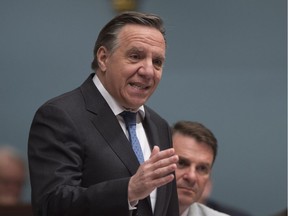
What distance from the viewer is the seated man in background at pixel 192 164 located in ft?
6.03

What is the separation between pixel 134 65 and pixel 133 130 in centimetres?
15

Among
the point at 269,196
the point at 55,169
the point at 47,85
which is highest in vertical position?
the point at 55,169

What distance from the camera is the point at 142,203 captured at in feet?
4.52

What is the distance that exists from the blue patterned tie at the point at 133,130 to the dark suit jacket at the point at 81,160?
0.11 feet

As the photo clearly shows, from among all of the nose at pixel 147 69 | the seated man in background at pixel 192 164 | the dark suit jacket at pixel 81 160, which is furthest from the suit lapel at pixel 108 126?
the seated man in background at pixel 192 164

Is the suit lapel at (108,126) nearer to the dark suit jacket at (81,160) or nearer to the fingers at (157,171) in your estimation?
the dark suit jacket at (81,160)

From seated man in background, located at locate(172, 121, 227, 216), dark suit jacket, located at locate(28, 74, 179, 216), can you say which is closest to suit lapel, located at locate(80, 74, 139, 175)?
dark suit jacket, located at locate(28, 74, 179, 216)

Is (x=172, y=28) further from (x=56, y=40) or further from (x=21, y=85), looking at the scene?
(x=21, y=85)

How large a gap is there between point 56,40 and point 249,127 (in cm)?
85

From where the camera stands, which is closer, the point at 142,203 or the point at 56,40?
the point at 142,203

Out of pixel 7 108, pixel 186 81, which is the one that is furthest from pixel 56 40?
pixel 186 81

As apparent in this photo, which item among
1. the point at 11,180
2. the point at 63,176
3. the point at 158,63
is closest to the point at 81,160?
the point at 63,176

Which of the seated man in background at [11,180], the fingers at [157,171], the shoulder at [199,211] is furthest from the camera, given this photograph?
the seated man in background at [11,180]

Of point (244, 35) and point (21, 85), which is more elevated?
point (244, 35)
